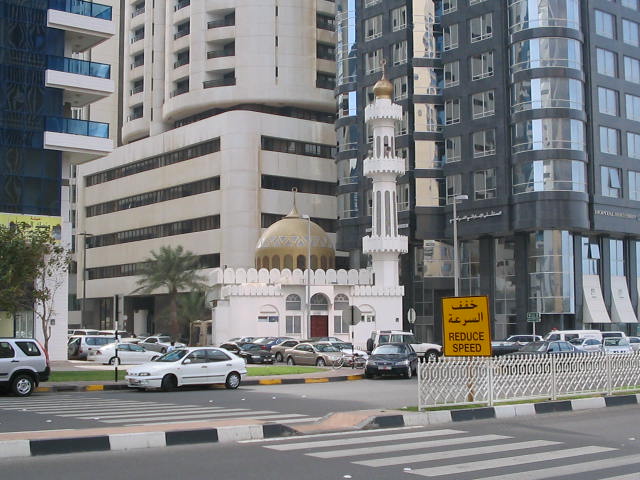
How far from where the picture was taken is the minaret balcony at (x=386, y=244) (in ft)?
181

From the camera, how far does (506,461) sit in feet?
38.0

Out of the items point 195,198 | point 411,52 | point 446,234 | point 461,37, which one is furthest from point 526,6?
point 195,198

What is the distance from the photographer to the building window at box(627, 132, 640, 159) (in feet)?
206

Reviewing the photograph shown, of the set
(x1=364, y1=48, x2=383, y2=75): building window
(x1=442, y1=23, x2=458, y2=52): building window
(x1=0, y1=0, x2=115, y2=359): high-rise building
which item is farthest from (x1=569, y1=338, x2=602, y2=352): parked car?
(x1=364, y1=48, x2=383, y2=75): building window

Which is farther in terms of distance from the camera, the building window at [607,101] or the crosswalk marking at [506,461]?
the building window at [607,101]

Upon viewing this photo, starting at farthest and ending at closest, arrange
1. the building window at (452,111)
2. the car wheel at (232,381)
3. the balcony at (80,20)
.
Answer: the building window at (452,111) < the balcony at (80,20) < the car wheel at (232,381)

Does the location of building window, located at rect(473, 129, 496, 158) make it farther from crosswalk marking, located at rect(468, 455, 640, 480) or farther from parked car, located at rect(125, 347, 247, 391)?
crosswalk marking, located at rect(468, 455, 640, 480)

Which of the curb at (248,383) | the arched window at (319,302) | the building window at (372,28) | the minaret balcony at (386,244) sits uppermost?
the building window at (372,28)

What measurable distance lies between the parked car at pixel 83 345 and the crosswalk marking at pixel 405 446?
35000 millimetres

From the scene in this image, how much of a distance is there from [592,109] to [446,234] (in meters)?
13.8

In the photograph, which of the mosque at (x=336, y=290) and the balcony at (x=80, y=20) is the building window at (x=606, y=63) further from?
the balcony at (x=80, y=20)

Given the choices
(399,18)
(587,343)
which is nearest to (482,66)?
(399,18)

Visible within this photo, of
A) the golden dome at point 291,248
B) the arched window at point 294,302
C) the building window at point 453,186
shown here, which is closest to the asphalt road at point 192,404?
the arched window at point 294,302

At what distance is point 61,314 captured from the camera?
138ft
